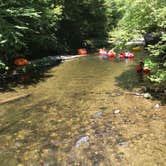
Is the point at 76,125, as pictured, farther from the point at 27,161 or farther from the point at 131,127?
the point at 27,161

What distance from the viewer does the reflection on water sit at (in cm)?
604

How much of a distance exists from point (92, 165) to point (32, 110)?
365 cm

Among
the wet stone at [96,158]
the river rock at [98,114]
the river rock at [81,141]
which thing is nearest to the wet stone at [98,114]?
the river rock at [98,114]

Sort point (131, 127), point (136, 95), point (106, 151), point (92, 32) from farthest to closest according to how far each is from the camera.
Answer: point (92, 32) → point (136, 95) → point (131, 127) → point (106, 151)

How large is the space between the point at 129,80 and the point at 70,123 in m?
4.57

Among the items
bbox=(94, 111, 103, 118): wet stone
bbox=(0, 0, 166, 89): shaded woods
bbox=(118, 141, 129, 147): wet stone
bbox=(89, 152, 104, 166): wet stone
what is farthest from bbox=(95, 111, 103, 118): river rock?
bbox=(89, 152, 104, 166): wet stone

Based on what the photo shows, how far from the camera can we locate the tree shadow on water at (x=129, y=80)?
10664 millimetres

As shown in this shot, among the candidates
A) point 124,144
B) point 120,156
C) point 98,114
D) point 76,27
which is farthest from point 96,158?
point 76,27

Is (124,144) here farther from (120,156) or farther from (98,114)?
(98,114)

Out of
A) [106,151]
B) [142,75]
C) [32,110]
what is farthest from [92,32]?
[106,151]

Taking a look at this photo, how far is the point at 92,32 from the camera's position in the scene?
24.8 metres

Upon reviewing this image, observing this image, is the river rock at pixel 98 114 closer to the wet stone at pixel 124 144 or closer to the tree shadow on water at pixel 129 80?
the wet stone at pixel 124 144

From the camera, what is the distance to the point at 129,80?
11.5m

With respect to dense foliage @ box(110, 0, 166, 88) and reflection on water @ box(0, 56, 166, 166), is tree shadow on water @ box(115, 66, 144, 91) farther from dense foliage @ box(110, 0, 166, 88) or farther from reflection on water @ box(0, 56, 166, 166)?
dense foliage @ box(110, 0, 166, 88)
